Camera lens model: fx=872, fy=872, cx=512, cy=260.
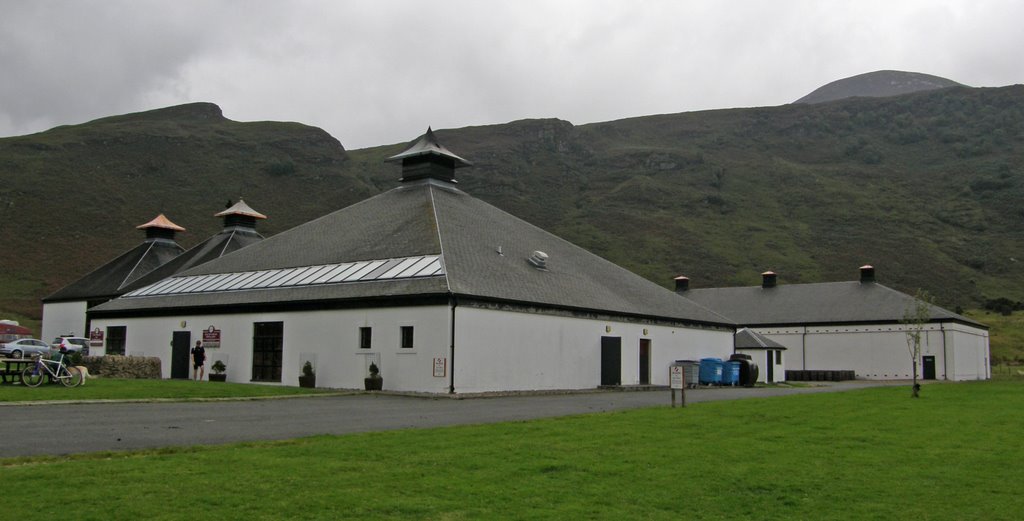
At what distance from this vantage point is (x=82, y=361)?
31406 millimetres

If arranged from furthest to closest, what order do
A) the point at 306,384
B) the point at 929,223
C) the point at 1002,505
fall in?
the point at 929,223, the point at 306,384, the point at 1002,505

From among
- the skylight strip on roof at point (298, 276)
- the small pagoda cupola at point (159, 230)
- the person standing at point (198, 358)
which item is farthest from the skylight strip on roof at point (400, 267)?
the small pagoda cupola at point (159, 230)

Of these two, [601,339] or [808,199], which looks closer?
[601,339]

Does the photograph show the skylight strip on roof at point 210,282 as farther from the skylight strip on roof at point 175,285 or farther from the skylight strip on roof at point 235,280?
the skylight strip on roof at point 175,285

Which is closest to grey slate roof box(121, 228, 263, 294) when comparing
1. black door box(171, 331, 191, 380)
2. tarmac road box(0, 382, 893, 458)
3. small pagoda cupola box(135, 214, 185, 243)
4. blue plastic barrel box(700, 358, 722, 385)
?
small pagoda cupola box(135, 214, 185, 243)

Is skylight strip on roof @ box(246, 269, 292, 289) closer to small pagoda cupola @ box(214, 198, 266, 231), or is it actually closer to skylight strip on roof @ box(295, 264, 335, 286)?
skylight strip on roof @ box(295, 264, 335, 286)

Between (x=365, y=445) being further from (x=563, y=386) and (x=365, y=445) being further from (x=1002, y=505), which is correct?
(x=563, y=386)

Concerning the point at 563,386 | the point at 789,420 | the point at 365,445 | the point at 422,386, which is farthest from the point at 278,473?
the point at 563,386

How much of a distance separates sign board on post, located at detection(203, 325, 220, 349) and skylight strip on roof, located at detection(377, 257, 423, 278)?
7.66 m

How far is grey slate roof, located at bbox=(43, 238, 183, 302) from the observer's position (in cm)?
4869

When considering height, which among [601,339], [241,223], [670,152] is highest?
[670,152]

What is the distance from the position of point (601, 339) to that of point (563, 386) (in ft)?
9.87

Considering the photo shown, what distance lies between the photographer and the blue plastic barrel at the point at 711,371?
38688 millimetres

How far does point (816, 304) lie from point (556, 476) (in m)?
53.8
